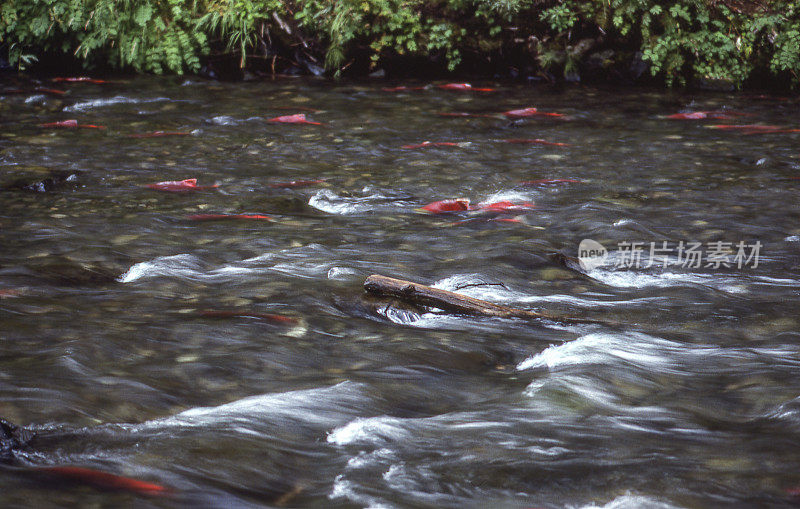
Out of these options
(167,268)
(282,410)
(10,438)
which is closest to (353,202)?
(167,268)

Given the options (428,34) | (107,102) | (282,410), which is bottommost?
(282,410)

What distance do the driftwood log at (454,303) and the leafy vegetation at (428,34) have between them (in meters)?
6.64

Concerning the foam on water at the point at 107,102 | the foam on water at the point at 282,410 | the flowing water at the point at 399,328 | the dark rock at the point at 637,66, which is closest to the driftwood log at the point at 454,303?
the flowing water at the point at 399,328

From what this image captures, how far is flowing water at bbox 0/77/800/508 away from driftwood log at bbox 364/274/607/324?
0.16 ft

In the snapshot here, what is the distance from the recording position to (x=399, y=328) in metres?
3.13

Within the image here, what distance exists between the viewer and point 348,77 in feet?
33.5

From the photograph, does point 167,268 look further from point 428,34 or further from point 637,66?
point 637,66

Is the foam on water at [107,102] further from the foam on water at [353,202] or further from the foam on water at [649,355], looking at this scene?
the foam on water at [649,355]

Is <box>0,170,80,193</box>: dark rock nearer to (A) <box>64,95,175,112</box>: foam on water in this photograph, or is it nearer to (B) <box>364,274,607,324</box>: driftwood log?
(A) <box>64,95,175,112</box>: foam on water

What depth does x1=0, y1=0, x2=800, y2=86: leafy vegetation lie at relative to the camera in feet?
30.0

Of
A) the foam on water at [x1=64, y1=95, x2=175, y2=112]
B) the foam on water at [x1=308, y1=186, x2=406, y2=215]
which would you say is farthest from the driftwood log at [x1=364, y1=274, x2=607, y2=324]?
the foam on water at [x1=64, y1=95, x2=175, y2=112]

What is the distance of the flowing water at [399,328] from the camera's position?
A: 2090mm
